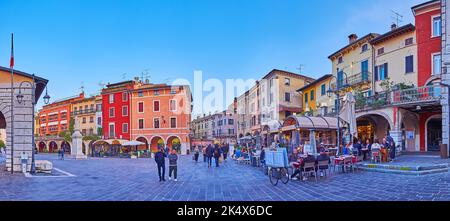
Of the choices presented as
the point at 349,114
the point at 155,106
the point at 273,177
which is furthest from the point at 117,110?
the point at 273,177

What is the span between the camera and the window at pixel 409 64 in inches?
969

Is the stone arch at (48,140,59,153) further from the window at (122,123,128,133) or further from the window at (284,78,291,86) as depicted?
the window at (284,78,291,86)

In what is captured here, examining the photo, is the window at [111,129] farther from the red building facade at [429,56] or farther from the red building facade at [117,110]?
the red building facade at [429,56]

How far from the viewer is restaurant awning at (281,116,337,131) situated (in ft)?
71.9

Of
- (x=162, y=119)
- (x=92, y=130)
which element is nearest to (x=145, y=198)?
(x=162, y=119)

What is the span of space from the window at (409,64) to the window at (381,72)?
6.90 feet

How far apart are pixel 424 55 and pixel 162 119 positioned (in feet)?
112

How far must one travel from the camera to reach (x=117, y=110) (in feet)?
166

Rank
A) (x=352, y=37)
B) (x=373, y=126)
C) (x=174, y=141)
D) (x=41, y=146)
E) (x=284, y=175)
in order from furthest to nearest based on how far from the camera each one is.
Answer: (x=41, y=146), (x=174, y=141), (x=352, y=37), (x=373, y=126), (x=284, y=175)

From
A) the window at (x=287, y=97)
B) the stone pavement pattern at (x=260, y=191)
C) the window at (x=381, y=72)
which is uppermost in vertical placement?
the window at (x=381, y=72)

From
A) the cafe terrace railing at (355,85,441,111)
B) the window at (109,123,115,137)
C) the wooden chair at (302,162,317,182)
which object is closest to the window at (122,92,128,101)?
the window at (109,123,115,137)

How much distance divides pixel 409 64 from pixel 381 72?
9.84 feet

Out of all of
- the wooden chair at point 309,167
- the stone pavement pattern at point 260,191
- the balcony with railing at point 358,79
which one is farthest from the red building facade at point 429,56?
the wooden chair at point 309,167

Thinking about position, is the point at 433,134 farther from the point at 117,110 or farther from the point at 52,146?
the point at 52,146
